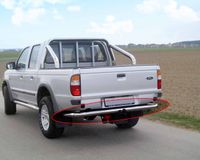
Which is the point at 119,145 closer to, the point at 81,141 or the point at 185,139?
the point at 81,141

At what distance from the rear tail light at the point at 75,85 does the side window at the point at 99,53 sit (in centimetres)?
248

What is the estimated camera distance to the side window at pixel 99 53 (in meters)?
8.63

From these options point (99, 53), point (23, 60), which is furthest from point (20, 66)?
point (99, 53)

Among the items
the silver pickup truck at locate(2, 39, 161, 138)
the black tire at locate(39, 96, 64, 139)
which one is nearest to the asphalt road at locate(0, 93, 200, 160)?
the black tire at locate(39, 96, 64, 139)

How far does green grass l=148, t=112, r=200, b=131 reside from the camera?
315 inches

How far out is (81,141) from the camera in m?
6.98

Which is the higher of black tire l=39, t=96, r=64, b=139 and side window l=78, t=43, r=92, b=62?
side window l=78, t=43, r=92, b=62

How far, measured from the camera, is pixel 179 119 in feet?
Result: 28.9

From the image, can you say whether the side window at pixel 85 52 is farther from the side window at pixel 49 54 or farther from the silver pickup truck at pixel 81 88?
the side window at pixel 49 54

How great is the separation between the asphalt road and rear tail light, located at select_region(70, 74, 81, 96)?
985mm

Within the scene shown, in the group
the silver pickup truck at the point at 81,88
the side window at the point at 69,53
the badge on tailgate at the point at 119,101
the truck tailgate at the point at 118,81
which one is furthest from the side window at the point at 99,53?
the badge on tailgate at the point at 119,101

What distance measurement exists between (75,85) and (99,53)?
2629mm

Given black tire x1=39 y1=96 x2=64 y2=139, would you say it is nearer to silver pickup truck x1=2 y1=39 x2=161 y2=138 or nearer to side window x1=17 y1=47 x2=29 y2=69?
silver pickup truck x1=2 y1=39 x2=161 y2=138

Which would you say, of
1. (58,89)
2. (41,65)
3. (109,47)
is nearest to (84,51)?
(109,47)
